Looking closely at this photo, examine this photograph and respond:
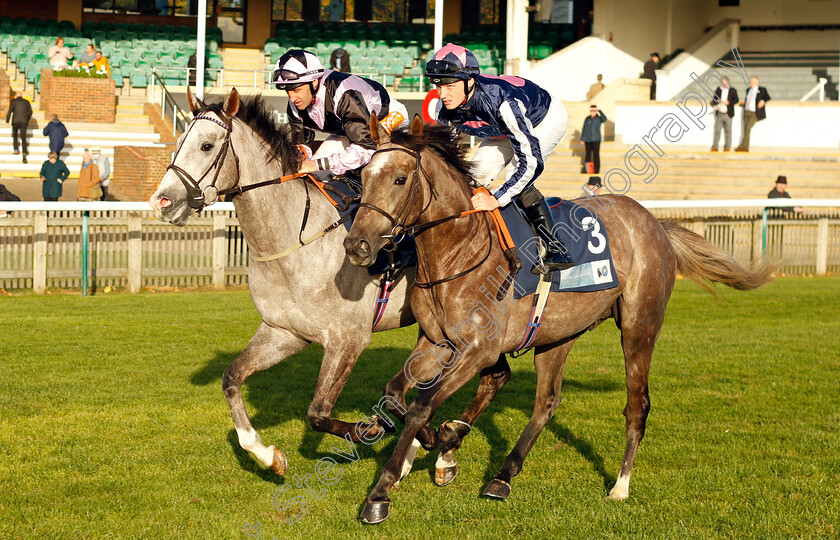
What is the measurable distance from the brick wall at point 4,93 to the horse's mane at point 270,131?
20.1 meters

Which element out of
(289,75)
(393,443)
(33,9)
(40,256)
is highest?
(33,9)

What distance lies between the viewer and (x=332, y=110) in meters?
5.30

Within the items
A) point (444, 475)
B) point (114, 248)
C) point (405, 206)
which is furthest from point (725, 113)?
point (405, 206)

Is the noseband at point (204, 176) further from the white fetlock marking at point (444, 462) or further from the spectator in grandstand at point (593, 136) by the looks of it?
the spectator in grandstand at point (593, 136)

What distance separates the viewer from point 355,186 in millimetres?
5414

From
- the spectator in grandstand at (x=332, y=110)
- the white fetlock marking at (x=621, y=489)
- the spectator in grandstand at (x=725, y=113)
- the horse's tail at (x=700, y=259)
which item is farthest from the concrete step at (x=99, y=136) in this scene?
the white fetlock marking at (x=621, y=489)

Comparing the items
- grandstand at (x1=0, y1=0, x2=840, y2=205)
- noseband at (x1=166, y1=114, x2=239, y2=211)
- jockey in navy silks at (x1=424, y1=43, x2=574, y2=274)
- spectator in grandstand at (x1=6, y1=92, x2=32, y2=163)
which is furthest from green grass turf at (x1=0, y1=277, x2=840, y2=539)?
spectator in grandstand at (x1=6, y1=92, x2=32, y2=163)

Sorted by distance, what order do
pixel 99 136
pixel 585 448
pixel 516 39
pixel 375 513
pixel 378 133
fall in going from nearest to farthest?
pixel 375 513, pixel 378 133, pixel 585 448, pixel 99 136, pixel 516 39

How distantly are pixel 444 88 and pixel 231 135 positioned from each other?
1210 millimetres

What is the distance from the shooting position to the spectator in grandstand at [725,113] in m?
20.2

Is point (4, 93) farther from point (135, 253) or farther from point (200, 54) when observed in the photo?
point (135, 253)

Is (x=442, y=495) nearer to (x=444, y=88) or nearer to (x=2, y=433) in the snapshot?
(x=444, y=88)

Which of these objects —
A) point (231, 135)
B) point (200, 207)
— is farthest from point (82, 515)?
point (231, 135)

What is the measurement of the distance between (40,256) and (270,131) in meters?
7.81
